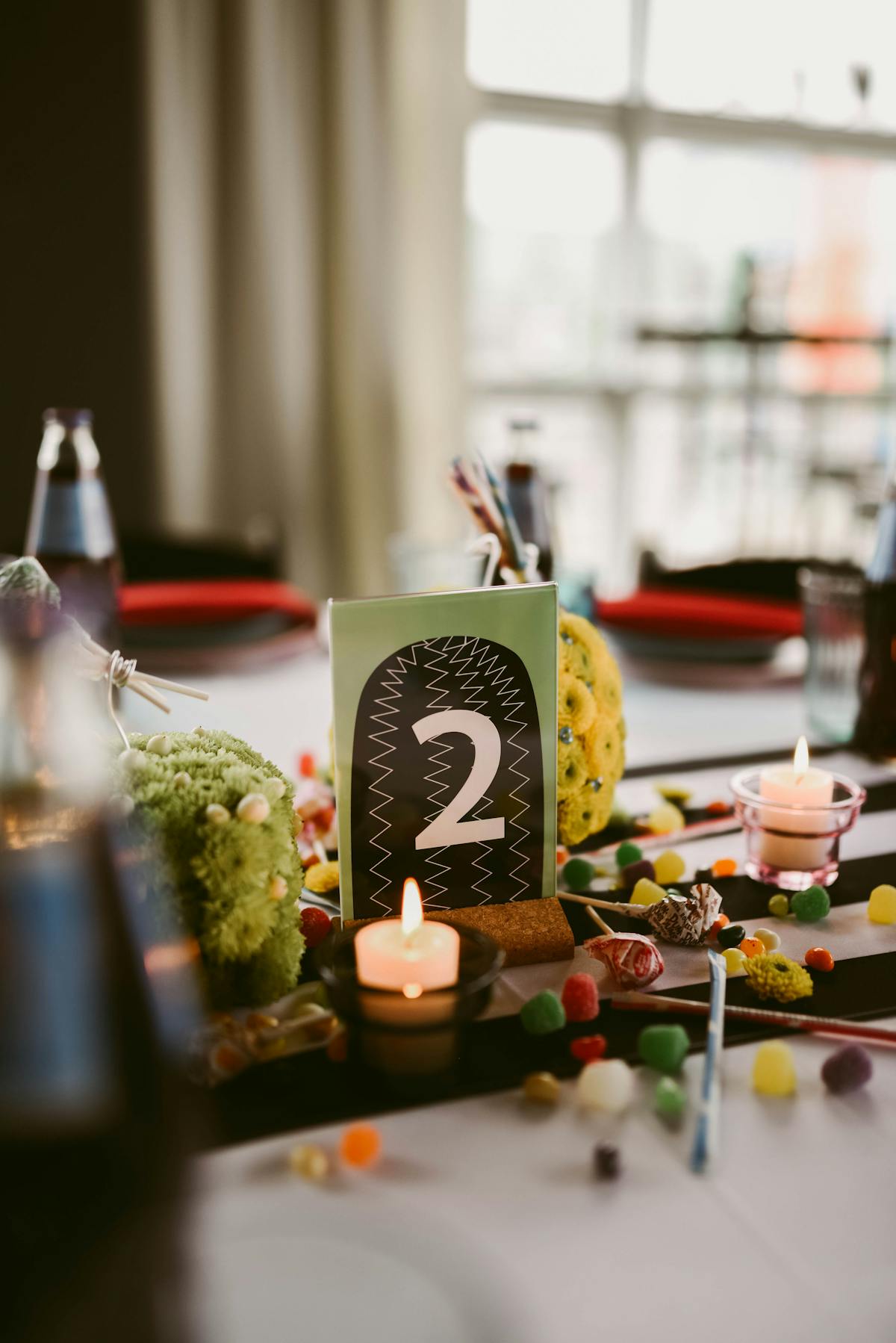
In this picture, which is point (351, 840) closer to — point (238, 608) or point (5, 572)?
point (5, 572)

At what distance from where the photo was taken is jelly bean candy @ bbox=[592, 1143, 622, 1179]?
1.51ft

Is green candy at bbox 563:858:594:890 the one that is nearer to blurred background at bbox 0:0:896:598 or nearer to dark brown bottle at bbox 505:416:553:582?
dark brown bottle at bbox 505:416:553:582

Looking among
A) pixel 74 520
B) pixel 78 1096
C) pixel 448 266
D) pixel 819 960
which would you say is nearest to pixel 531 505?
pixel 74 520

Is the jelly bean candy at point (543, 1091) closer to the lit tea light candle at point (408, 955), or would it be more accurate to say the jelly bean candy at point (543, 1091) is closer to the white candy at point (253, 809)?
the lit tea light candle at point (408, 955)

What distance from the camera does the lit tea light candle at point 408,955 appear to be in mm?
508

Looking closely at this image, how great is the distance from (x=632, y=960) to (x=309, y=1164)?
0.75 ft

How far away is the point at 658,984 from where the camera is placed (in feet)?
2.06

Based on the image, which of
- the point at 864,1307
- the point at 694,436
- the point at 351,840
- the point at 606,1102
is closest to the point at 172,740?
the point at 351,840

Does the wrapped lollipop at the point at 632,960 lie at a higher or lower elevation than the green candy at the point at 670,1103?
higher

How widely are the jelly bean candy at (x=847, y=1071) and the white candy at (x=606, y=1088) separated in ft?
0.33

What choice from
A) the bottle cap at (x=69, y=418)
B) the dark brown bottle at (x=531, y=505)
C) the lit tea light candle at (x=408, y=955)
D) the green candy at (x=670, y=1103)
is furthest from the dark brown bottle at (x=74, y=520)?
the green candy at (x=670, y=1103)

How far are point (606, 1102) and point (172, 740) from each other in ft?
0.98

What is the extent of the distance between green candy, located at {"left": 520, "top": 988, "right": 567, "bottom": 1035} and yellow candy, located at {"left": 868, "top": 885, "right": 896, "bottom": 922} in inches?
10.7

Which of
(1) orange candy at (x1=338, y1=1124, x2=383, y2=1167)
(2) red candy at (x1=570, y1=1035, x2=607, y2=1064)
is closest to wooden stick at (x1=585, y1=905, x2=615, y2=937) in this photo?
(2) red candy at (x1=570, y1=1035, x2=607, y2=1064)
